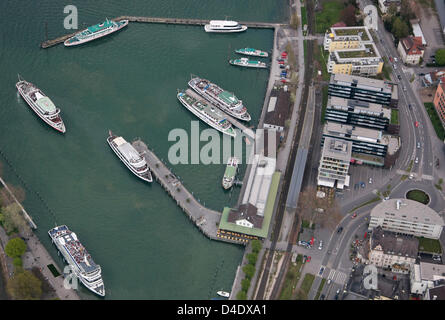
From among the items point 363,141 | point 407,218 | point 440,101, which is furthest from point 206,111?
point 440,101

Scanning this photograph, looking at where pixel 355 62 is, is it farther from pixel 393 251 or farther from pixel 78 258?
pixel 78 258

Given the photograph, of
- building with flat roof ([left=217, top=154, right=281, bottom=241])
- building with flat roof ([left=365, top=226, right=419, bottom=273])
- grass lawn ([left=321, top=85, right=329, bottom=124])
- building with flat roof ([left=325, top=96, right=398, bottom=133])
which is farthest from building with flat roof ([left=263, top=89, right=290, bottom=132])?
building with flat roof ([left=365, top=226, right=419, bottom=273])

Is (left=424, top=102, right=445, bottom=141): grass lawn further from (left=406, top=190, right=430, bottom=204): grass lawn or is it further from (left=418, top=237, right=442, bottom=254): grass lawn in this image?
(left=418, top=237, right=442, bottom=254): grass lawn

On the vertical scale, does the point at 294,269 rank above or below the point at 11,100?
below

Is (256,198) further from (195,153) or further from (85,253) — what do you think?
(85,253)

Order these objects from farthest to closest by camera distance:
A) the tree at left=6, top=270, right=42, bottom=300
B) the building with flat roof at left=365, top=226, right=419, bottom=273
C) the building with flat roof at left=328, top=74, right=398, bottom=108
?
1. the building with flat roof at left=328, top=74, right=398, bottom=108
2. the building with flat roof at left=365, top=226, right=419, bottom=273
3. the tree at left=6, top=270, right=42, bottom=300

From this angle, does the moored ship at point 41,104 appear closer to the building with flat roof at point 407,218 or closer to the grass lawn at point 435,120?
the building with flat roof at point 407,218

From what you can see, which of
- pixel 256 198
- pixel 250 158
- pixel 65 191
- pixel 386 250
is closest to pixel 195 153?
pixel 250 158
